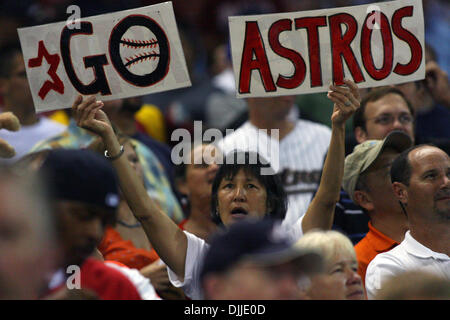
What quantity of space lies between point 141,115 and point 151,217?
3411 millimetres

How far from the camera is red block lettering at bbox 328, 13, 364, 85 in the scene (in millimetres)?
4480

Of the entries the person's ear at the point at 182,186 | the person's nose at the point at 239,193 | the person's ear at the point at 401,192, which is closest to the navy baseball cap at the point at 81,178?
the person's nose at the point at 239,193

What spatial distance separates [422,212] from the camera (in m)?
4.27

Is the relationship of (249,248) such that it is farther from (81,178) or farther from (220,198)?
(220,198)

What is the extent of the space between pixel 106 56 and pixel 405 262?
1.80 meters

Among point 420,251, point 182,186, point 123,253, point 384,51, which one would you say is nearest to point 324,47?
point 384,51

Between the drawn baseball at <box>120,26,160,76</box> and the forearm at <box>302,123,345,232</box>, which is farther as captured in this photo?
the drawn baseball at <box>120,26,160,76</box>

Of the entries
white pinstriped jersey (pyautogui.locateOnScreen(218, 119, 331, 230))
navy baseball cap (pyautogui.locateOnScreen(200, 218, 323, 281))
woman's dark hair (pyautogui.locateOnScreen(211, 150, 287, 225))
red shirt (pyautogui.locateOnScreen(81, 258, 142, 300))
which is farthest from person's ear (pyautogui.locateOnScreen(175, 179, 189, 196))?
navy baseball cap (pyautogui.locateOnScreen(200, 218, 323, 281))

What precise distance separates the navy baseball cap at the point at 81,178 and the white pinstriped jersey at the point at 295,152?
2297 millimetres

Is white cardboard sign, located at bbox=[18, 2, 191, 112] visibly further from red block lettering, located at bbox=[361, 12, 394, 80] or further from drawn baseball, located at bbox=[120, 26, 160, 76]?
red block lettering, located at bbox=[361, 12, 394, 80]

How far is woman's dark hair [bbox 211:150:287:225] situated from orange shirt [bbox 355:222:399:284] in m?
0.44

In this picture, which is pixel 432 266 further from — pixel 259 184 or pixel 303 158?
pixel 303 158

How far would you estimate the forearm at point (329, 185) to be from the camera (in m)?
4.08
